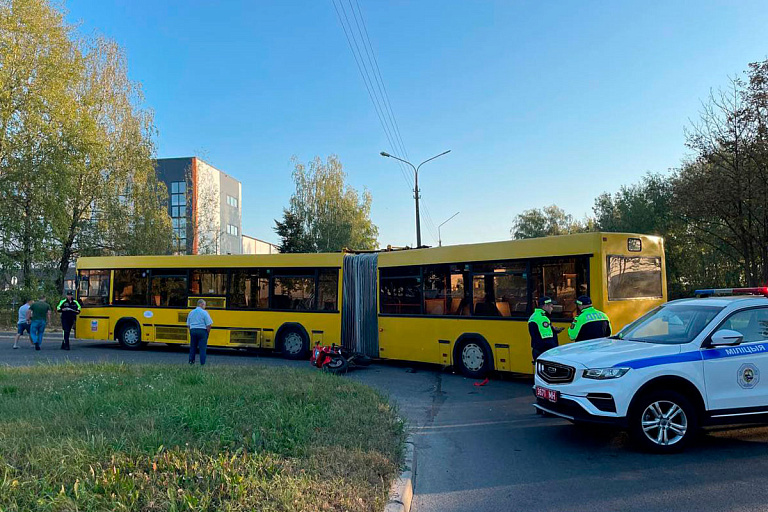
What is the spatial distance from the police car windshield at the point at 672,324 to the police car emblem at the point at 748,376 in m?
0.60

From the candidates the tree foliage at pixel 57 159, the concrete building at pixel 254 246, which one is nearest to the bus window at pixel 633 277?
the tree foliage at pixel 57 159

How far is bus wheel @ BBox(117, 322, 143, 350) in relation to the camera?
1719cm

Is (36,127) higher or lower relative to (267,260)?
higher

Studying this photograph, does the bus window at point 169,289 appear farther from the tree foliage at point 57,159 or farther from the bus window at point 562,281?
the tree foliage at point 57,159

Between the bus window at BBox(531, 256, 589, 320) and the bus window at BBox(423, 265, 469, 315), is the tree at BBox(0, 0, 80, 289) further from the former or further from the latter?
the bus window at BBox(531, 256, 589, 320)

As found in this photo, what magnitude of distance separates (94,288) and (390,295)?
1021 centimetres

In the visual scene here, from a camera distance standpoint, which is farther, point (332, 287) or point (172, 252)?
point (172, 252)

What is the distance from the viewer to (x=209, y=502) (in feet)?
13.4

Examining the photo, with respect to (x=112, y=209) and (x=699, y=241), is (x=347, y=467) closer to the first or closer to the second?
(x=699, y=241)

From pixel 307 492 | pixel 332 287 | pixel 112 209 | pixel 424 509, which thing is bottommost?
pixel 424 509

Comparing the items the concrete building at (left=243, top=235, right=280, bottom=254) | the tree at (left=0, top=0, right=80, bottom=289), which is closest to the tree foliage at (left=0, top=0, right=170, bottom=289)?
the tree at (left=0, top=0, right=80, bottom=289)

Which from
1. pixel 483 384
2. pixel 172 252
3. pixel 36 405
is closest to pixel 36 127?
pixel 172 252

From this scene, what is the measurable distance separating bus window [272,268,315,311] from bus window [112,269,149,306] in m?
4.51

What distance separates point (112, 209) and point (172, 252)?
15.2 ft
